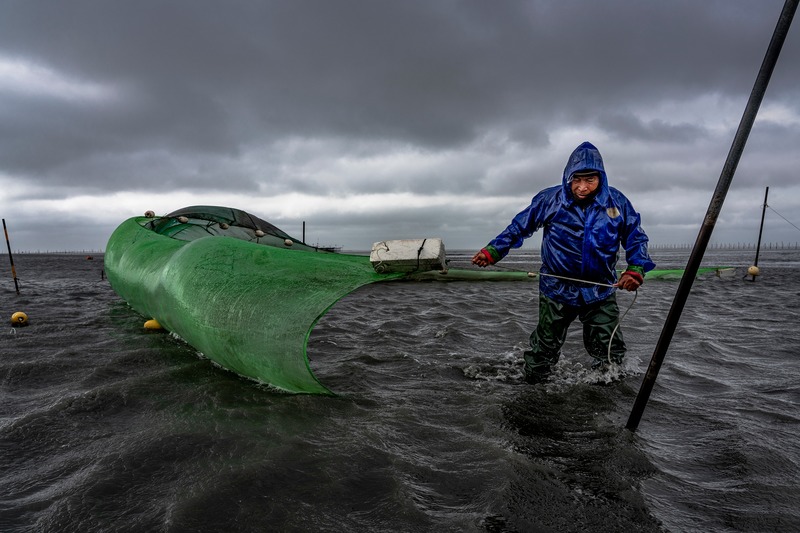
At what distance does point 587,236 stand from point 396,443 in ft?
9.04

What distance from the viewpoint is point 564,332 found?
4.92 metres

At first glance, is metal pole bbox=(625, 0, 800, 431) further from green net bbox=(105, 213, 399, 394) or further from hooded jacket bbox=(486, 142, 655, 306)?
green net bbox=(105, 213, 399, 394)

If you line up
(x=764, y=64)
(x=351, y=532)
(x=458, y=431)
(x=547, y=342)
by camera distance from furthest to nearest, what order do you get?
(x=547, y=342)
(x=458, y=431)
(x=764, y=64)
(x=351, y=532)

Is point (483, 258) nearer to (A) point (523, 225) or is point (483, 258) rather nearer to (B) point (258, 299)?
(A) point (523, 225)

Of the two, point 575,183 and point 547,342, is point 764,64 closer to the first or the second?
point 575,183

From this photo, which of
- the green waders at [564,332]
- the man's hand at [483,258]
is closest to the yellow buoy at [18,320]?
the man's hand at [483,258]

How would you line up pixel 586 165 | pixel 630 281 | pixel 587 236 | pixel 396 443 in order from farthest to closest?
pixel 587 236
pixel 586 165
pixel 630 281
pixel 396 443

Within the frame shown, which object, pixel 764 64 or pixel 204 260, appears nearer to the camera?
pixel 764 64

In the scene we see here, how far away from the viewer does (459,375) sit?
516 cm

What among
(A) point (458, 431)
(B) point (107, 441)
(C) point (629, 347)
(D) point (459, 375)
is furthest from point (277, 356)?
(C) point (629, 347)

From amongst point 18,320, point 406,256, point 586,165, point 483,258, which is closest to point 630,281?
point 586,165

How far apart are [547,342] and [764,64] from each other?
3004 millimetres

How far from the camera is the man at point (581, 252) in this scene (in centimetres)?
446

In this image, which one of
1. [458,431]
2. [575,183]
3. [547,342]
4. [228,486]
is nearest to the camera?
[228,486]
